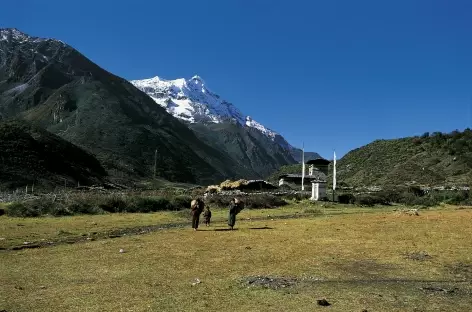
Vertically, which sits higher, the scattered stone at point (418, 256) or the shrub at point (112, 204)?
the shrub at point (112, 204)

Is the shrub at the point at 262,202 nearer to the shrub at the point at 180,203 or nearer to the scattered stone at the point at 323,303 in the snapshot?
the shrub at the point at 180,203

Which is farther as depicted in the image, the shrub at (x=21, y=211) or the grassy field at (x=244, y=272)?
the shrub at (x=21, y=211)

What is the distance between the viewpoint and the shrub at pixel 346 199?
55.4m

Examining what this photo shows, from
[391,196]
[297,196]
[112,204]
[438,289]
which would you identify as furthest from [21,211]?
[391,196]

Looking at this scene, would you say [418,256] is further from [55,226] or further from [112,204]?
[112,204]

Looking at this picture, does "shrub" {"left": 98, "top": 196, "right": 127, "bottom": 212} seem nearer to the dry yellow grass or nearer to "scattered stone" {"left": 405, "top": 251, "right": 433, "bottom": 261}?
the dry yellow grass

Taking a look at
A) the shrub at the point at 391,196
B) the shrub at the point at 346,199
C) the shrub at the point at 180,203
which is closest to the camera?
the shrub at the point at 180,203

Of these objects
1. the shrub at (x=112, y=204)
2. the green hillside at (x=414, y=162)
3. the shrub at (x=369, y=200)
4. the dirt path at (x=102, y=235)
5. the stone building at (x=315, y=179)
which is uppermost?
the green hillside at (x=414, y=162)

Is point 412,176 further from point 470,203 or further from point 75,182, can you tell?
point 75,182

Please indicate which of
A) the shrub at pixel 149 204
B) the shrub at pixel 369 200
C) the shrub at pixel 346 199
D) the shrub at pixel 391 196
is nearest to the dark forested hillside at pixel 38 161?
the shrub at pixel 149 204

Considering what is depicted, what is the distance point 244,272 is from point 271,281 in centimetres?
157

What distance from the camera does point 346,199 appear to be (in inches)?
2202

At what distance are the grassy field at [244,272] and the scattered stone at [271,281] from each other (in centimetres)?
5

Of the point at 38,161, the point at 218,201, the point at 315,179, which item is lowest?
the point at 218,201
